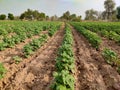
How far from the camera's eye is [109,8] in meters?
86.1

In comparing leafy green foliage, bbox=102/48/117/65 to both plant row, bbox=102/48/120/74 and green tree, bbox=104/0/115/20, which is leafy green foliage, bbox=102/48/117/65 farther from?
green tree, bbox=104/0/115/20

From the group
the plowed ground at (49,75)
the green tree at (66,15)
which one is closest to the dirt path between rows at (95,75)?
the plowed ground at (49,75)

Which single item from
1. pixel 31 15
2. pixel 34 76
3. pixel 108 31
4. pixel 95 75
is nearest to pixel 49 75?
pixel 34 76

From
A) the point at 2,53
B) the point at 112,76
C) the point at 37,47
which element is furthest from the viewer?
the point at 37,47

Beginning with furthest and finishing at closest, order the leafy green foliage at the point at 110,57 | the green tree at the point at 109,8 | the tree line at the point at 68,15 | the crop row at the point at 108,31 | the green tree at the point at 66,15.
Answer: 1. the green tree at the point at 66,15
2. the green tree at the point at 109,8
3. the tree line at the point at 68,15
4. the crop row at the point at 108,31
5. the leafy green foliage at the point at 110,57

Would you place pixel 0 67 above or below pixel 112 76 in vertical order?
above

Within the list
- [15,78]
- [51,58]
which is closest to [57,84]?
[15,78]

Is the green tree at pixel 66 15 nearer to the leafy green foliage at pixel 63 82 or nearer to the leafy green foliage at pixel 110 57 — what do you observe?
the leafy green foliage at pixel 110 57

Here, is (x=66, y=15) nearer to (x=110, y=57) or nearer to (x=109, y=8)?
(x=109, y=8)

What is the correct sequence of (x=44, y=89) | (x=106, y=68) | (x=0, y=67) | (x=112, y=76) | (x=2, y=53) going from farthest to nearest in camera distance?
(x=2, y=53) < (x=106, y=68) < (x=112, y=76) < (x=0, y=67) < (x=44, y=89)

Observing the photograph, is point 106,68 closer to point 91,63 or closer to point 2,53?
point 91,63

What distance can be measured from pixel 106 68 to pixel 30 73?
276 cm

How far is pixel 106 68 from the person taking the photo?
7.91 metres

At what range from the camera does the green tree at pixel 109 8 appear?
8544 cm
